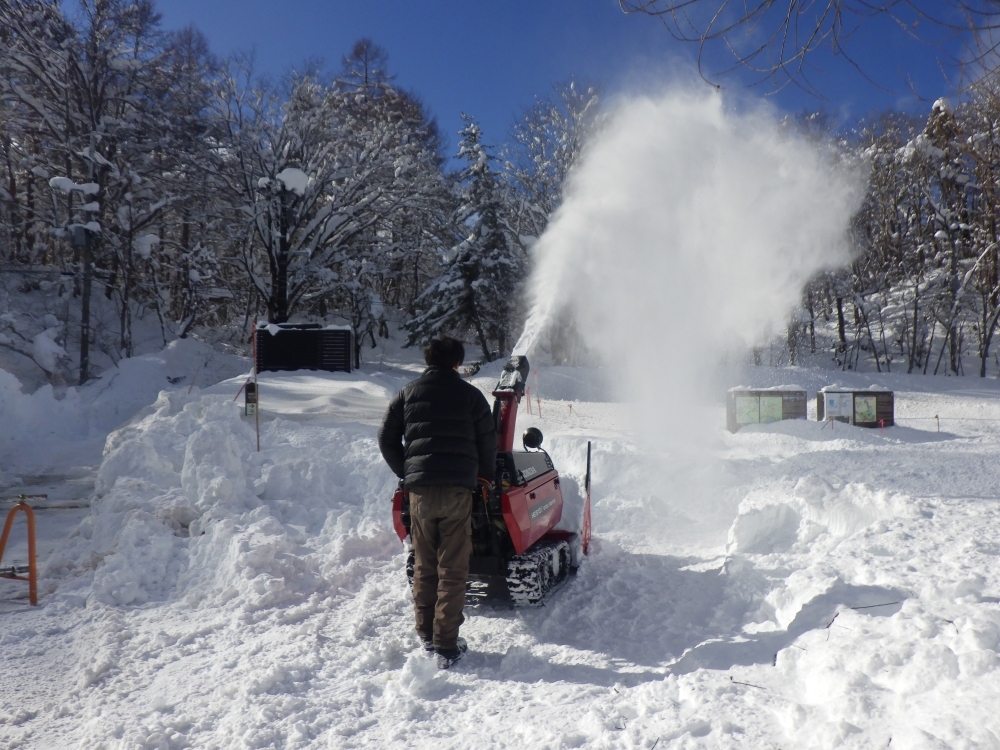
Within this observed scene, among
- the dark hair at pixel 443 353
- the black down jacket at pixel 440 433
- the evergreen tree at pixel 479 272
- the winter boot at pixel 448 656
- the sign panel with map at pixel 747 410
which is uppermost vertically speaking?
the evergreen tree at pixel 479 272

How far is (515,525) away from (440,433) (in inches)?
34.5

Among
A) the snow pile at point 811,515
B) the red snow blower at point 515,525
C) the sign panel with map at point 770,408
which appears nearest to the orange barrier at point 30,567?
the red snow blower at point 515,525

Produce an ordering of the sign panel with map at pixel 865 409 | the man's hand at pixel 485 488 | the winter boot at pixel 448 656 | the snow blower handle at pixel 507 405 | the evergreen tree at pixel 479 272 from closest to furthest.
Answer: the winter boot at pixel 448 656 → the man's hand at pixel 485 488 → the snow blower handle at pixel 507 405 → the sign panel with map at pixel 865 409 → the evergreen tree at pixel 479 272

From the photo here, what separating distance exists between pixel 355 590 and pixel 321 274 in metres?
21.9

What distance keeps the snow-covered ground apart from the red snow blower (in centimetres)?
20

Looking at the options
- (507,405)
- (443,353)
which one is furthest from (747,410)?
(443,353)

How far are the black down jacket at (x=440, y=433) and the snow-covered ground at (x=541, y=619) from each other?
3.27 feet

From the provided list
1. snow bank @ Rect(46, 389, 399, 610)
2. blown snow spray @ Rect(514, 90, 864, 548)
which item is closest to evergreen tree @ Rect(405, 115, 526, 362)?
blown snow spray @ Rect(514, 90, 864, 548)

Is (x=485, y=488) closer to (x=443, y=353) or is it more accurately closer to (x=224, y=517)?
(x=443, y=353)

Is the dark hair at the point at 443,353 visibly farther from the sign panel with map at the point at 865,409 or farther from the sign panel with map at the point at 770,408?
Result: the sign panel with map at the point at 865,409

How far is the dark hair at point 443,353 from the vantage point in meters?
4.09

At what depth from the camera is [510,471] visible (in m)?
4.51

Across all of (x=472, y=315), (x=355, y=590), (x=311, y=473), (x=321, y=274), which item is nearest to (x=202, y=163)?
(x=321, y=274)

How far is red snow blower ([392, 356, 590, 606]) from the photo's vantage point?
4.41 meters
